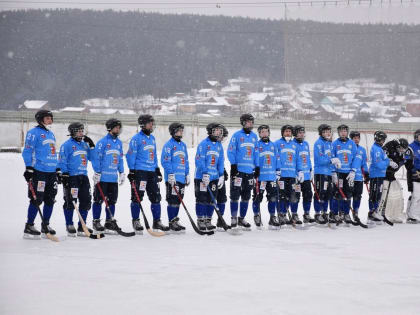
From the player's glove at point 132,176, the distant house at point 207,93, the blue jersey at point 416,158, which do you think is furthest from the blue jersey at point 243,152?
the distant house at point 207,93

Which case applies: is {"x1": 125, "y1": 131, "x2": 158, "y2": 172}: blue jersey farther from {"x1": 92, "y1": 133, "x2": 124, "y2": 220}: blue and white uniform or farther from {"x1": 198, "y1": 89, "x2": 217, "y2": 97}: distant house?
{"x1": 198, "y1": 89, "x2": 217, "y2": 97}: distant house

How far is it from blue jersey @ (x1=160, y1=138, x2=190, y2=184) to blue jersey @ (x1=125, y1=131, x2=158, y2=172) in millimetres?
179

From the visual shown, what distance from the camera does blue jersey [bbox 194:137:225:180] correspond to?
9.58 m

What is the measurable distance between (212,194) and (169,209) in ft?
2.29

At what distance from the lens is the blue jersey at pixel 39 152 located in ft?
27.4

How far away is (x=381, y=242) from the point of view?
28.8ft

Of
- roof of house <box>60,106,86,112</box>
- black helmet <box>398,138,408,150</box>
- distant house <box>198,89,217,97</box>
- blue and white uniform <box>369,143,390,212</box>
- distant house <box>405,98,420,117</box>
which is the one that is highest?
distant house <box>198,89,217,97</box>

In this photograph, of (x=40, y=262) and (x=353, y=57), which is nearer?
(x=40, y=262)

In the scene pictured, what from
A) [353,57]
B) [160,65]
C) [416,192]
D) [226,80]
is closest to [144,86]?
[160,65]

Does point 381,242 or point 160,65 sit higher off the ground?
point 160,65

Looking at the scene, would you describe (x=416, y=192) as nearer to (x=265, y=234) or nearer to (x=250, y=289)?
(x=265, y=234)

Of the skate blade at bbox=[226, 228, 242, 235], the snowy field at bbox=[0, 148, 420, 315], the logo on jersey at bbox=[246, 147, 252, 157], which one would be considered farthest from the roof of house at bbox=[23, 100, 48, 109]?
the snowy field at bbox=[0, 148, 420, 315]

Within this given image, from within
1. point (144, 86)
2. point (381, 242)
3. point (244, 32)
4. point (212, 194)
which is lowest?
point (381, 242)

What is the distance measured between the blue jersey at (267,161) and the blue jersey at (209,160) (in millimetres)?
710
